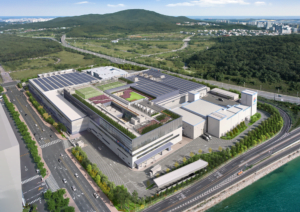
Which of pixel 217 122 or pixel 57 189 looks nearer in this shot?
pixel 57 189

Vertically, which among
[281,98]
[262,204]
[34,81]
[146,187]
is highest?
[34,81]

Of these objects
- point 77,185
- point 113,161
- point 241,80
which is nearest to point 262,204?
point 113,161

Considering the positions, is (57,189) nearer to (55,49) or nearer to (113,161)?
(113,161)

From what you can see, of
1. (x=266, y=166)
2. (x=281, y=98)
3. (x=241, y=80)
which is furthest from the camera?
(x=241, y=80)

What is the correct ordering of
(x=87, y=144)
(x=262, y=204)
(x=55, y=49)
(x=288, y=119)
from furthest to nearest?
(x=55, y=49), (x=288, y=119), (x=87, y=144), (x=262, y=204)

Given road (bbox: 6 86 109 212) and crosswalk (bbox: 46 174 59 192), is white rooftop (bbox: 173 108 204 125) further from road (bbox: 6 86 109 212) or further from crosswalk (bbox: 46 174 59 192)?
crosswalk (bbox: 46 174 59 192)

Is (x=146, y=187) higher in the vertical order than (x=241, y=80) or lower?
lower
